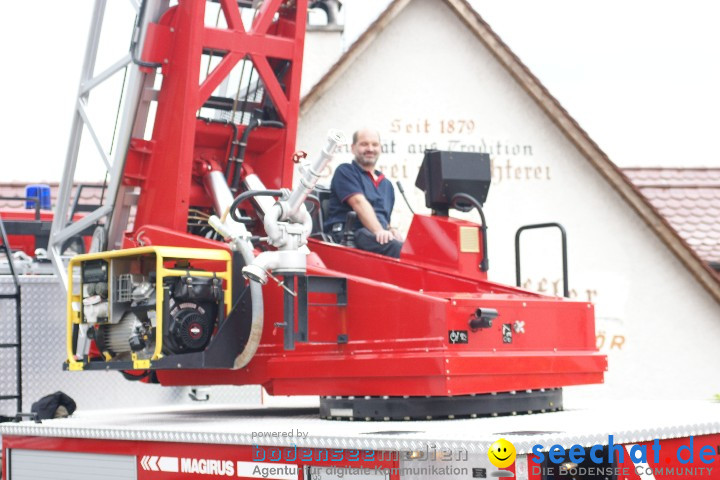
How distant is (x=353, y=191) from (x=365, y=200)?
120mm

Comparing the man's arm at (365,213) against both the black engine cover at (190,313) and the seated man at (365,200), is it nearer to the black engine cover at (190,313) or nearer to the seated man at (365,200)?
the seated man at (365,200)

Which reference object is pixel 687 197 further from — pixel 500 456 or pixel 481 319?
pixel 500 456

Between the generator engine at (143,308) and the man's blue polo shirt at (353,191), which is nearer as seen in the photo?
the generator engine at (143,308)

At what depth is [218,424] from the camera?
24.8 ft

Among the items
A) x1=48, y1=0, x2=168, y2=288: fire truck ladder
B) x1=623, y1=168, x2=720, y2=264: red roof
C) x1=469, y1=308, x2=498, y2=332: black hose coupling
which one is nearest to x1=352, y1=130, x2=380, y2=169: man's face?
x1=48, y1=0, x2=168, y2=288: fire truck ladder

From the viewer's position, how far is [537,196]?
19.6 metres

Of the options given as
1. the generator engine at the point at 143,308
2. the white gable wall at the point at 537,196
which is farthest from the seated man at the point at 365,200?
the white gable wall at the point at 537,196

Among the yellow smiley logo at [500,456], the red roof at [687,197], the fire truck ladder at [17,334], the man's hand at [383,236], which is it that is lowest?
the yellow smiley logo at [500,456]

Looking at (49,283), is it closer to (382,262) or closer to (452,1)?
(382,262)

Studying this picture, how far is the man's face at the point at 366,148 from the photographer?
29.2 ft

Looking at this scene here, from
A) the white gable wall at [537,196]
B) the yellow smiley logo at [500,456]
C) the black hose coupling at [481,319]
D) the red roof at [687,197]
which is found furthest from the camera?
the red roof at [687,197]

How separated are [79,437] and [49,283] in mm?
1969

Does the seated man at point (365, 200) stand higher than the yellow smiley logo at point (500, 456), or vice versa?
the seated man at point (365, 200)

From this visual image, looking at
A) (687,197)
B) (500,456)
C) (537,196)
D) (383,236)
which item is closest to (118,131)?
(383,236)
